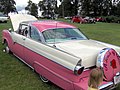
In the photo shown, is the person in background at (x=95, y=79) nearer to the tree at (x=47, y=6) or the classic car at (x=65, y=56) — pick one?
the classic car at (x=65, y=56)

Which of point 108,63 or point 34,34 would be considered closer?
point 108,63

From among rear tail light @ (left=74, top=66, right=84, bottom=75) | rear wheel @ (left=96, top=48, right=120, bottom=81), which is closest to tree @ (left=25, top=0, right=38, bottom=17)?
rear wheel @ (left=96, top=48, right=120, bottom=81)

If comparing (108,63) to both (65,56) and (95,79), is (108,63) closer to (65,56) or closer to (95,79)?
(65,56)

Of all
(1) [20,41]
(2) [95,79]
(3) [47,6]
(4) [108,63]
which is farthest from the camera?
(3) [47,6]

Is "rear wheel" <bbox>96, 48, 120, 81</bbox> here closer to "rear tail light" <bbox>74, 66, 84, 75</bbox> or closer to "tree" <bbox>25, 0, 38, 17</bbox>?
"rear tail light" <bbox>74, 66, 84, 75</bbox>

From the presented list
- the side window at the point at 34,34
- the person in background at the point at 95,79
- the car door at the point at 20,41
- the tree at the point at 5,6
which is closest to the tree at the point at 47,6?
the tree at the point at 5,6

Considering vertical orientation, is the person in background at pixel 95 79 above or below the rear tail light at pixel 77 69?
above

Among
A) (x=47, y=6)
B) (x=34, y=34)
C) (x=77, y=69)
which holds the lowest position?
(x=77, y=69)

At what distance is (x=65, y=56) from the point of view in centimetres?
432

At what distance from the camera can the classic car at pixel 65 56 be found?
4.15 m

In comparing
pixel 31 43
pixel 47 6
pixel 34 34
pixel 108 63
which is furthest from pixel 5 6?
pixel 108 63

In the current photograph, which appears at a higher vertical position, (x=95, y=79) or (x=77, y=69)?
(x=95, y=79)

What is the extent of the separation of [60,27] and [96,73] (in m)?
3.09

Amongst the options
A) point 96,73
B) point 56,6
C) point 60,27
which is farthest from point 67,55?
Result: point 56,6
